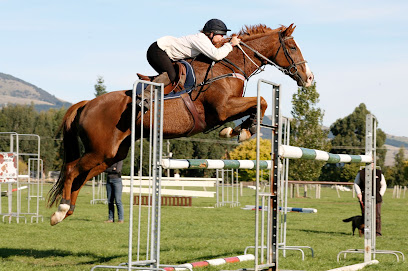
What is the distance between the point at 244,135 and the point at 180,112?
76 cm

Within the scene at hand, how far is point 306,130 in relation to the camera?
37.7 m

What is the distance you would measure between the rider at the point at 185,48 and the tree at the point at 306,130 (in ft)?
99.5

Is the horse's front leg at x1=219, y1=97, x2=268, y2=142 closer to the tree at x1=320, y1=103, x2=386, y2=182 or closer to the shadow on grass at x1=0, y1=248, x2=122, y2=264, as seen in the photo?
the shadow on grass at x1=0, y1=248, x2=122, y2=264

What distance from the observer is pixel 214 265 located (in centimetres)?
739

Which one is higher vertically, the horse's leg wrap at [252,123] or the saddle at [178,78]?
the saddle at [178,78]

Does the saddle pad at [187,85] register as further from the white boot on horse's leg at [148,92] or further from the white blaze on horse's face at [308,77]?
the white blaze on horse's face at [308,77]

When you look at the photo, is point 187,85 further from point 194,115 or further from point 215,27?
point 215,27

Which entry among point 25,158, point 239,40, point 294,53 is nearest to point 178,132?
point 239,40

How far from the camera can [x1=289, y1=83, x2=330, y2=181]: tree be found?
3717 cm

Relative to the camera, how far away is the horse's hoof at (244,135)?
21.4 feet

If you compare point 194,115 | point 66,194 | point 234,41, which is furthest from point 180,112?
point 66,194

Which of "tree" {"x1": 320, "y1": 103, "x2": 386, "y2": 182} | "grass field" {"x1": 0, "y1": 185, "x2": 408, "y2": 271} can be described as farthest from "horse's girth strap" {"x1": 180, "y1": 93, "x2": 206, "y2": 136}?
"tree" {"x1": 320, "y1": 103, "x2": 386, "y2": 182}

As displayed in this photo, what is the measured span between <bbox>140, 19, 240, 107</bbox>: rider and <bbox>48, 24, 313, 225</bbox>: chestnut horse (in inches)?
7.5

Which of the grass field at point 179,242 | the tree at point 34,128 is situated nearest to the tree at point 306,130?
the grass field at point 179,242
